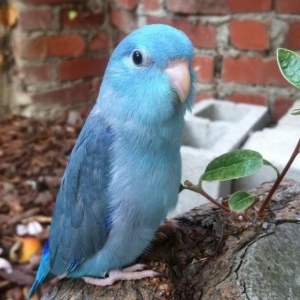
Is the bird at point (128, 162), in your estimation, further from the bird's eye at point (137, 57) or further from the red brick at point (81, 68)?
the red brick at point (81, 68)

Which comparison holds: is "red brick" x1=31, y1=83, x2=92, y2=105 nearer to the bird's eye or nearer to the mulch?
the mulch

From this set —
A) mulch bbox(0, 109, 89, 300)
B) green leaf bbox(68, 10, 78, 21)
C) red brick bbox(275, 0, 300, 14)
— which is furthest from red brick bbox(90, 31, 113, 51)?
red brick bbox(275, 0, 300, 14)

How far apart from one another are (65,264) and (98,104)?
0.32 metres

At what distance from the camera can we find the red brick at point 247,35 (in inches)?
66.2

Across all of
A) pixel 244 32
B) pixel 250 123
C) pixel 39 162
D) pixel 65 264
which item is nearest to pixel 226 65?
pixel 244 32

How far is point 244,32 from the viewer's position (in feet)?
5.57

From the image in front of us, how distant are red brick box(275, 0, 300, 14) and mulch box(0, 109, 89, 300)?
956 mm

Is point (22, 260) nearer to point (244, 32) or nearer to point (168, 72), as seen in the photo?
point (168, 72)

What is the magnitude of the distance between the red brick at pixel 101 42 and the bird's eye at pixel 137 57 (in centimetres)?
132

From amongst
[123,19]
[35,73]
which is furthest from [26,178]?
[123,19]

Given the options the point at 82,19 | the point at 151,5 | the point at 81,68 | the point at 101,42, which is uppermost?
the point at 151,5

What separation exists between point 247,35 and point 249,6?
100 mm

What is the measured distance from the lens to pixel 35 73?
2023 mm

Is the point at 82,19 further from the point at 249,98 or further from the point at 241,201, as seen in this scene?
the point at 241,201
